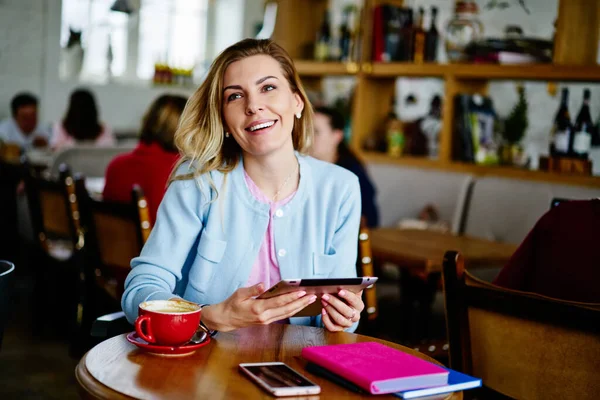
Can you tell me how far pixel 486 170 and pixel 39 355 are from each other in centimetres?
252

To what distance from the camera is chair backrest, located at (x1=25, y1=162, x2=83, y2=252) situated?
3375 mm

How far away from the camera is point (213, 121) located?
1930 mm

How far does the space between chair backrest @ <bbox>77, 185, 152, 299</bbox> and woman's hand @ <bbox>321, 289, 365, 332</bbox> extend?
46.6 inches

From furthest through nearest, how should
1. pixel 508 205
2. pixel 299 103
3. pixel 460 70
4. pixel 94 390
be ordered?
pixel 460 70
pixel 508 205
pixel 299 103
pixel 94 390

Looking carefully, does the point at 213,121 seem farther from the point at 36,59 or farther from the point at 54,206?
the point at 36,59

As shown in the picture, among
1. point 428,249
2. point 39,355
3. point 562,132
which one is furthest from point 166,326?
point 562,132

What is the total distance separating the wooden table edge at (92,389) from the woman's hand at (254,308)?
1.03 ft

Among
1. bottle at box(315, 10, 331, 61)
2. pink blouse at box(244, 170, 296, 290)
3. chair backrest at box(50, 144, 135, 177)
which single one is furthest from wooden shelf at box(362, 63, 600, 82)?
pink blouse at box(244, 170, 296, 290)

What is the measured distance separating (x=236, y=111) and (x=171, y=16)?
772 cm

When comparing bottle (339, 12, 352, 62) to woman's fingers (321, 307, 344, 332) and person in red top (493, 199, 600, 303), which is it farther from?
woman's fingers (321, 307, 344, 332)

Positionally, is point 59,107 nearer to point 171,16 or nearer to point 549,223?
point 171,16

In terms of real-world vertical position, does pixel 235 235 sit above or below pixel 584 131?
below

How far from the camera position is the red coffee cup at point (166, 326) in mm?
1334

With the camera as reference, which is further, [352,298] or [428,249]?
[428,249]
